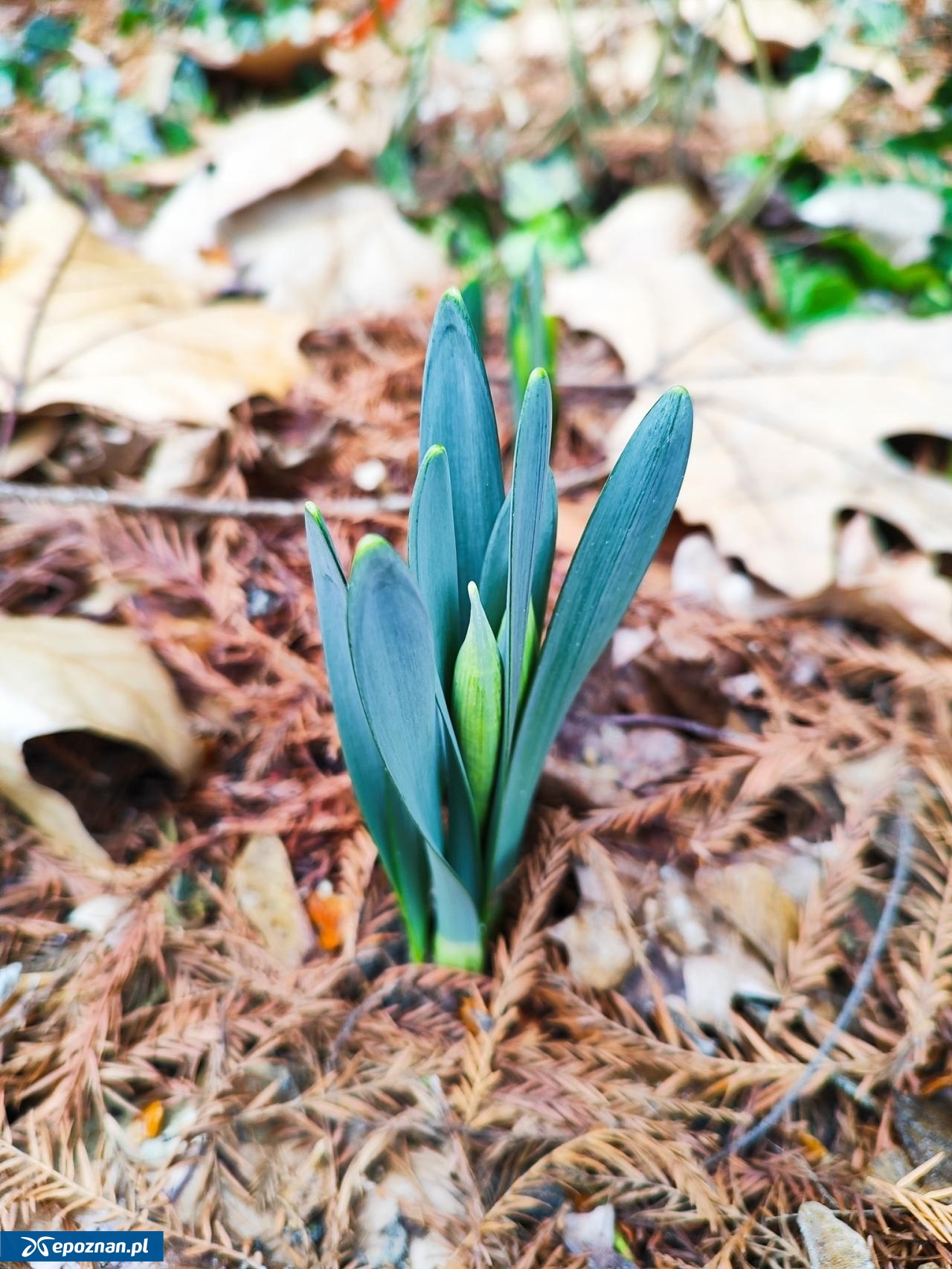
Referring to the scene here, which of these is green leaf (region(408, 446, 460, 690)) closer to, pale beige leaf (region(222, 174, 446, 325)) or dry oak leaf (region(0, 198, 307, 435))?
dry oak leaf (region(0, 198, 307, 435))

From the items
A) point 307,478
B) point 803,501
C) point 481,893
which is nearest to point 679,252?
point 803,501

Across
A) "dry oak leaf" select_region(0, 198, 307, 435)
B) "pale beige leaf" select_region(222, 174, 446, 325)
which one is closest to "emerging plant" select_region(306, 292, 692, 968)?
"dry oak leaf" select_region(0, 198, 307, 435)

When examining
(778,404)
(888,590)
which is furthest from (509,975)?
(778,404)

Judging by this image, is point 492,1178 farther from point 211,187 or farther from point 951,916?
point 211,187

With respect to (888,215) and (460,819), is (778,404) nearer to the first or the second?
(888,215)

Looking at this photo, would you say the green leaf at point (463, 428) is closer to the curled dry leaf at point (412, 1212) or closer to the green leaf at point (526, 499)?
the green leaf at point (526, 499)

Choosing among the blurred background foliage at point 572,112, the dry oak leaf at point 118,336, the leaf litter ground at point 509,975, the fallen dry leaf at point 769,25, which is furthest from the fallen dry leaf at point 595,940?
the fallen dry leaf at point 769,25
